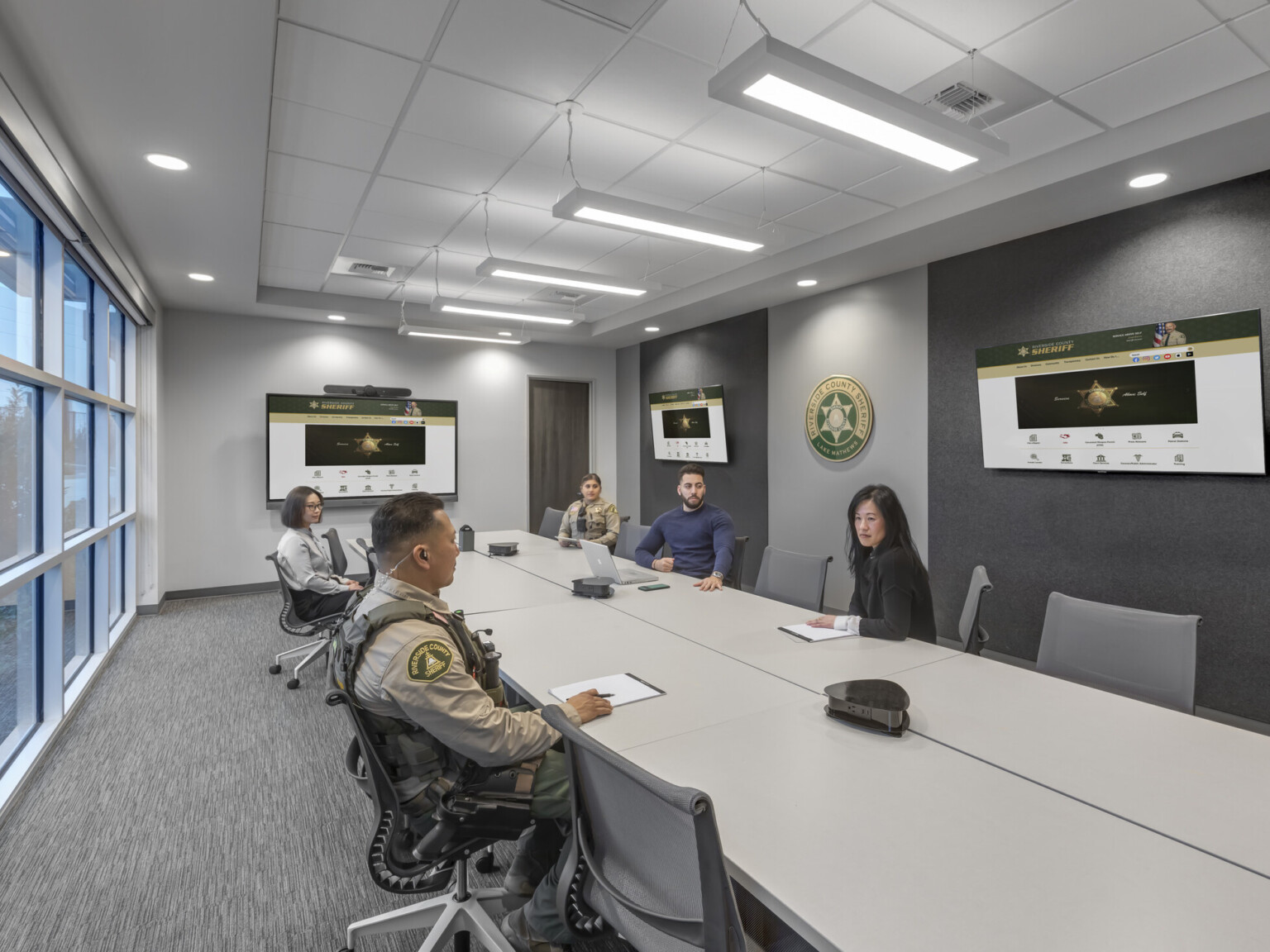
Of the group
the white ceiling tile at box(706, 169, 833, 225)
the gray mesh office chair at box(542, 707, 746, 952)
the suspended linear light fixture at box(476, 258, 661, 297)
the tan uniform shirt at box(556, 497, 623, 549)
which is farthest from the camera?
the tan uniform shirt at box(556, 497, 623, 549)

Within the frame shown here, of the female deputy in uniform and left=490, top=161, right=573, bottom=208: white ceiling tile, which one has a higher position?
left=490, top=161, right=573, bottom=208: white ceiling tile

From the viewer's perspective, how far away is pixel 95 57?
2146 millimetres

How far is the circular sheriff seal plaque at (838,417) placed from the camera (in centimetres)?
510

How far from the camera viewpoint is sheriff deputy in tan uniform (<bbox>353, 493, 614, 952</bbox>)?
1497 millimetres

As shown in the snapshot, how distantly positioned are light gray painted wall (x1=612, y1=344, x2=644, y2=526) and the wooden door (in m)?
0.39

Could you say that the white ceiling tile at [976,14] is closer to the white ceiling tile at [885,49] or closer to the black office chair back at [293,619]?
the white ceiling tile at [885,49]

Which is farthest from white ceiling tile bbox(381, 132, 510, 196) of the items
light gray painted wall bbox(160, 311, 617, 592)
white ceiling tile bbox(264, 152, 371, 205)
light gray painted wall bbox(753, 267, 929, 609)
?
light gray painted wall bbox(160, 311, 617, 592)

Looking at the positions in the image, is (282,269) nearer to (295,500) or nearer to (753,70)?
(295,500)

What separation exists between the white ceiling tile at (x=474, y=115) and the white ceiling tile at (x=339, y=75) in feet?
0.29

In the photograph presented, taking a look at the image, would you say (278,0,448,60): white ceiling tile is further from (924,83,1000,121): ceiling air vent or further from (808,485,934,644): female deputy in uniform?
(808,485,934,644): female deputy in uniform

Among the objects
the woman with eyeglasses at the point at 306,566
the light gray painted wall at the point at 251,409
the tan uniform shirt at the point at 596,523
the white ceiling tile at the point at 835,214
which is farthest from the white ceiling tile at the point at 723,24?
the light gray painted wall at the point at 251,409

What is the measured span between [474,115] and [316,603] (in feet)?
9.45

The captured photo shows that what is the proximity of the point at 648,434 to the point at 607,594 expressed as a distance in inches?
182

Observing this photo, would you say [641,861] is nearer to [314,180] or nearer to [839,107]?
[839,107]
